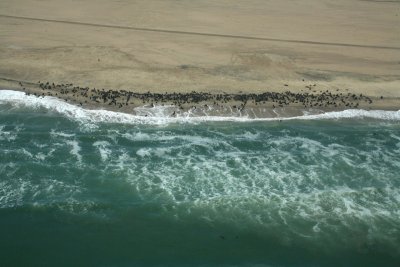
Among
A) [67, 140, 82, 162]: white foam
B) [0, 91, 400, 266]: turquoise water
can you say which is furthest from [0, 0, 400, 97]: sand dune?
[67, 140, 82, 162]: white foam

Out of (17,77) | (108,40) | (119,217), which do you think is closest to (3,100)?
(17,77)

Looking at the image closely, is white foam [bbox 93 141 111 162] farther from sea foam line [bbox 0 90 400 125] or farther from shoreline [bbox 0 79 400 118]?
shoreline [bbox 0 79 400 118]

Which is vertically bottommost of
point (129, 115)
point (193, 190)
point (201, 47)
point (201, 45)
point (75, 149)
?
point (193, 190)

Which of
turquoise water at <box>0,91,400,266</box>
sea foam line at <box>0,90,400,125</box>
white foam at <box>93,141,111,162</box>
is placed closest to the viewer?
turquoise water at <box>0,91,400,266</box>

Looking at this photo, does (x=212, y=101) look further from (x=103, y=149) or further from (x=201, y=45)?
(x=201, y=45)

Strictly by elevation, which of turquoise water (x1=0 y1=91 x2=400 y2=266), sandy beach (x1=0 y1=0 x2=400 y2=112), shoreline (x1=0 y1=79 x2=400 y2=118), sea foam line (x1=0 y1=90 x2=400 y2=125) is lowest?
turquoise water (x1=0 y1=91 x2=400 y2=266)

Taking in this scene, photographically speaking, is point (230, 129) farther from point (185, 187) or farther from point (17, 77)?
point (17, 77)

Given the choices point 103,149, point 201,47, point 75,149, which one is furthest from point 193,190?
point 201,47
